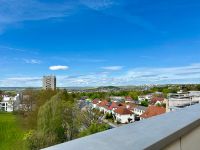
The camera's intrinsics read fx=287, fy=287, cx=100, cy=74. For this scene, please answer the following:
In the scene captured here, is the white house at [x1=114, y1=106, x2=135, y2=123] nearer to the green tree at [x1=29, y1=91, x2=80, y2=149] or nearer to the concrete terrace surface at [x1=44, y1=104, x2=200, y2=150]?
the green tree at [x1=29, y1=91, x2=80, y2=149]

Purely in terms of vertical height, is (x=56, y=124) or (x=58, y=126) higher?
(x=56, y=124)

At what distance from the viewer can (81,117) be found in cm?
1814

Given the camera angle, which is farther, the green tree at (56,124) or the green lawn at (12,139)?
the green lawn at (12,139)

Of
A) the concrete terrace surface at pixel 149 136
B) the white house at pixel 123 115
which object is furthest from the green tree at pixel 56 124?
the white house at pixel 123 115

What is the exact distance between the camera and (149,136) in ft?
2.62

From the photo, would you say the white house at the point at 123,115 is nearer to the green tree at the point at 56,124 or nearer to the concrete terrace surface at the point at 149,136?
the green tree at the point at 56,124

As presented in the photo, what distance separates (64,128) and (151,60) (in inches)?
1346

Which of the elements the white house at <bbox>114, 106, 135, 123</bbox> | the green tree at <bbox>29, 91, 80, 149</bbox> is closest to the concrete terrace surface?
the green tree at <bbox>29, 91, 80, 149</bbox>

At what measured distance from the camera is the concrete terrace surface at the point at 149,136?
2.18 feet

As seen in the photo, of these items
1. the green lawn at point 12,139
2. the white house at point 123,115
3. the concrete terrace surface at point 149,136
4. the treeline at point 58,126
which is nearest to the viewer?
the concrete terrace surface at point 149,136

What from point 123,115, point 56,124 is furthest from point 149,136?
point 123,115

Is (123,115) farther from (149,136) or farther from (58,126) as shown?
(149,136)

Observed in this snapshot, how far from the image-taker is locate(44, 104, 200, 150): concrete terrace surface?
2.18ft

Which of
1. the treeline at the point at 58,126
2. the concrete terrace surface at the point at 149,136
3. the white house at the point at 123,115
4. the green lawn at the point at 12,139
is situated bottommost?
the green lawn at the point at 12,139
